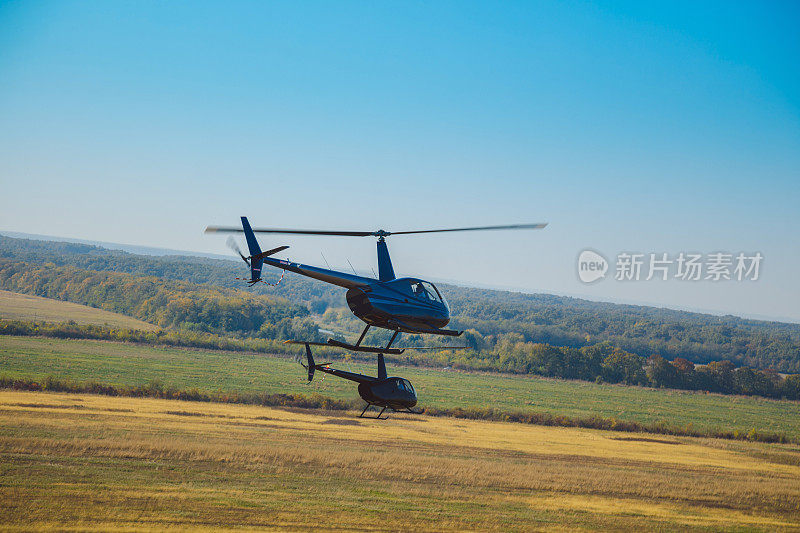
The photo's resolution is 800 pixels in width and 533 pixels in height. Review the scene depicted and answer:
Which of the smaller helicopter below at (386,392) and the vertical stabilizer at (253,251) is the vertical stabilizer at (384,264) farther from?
the smaller helicopter below at (386,392)

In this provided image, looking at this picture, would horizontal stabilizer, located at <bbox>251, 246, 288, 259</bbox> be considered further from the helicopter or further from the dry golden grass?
the dry golden grass

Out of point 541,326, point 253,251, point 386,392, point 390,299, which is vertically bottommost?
point 386,392

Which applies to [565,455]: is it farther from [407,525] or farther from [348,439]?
[407,525]

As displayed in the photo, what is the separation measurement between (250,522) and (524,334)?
5049 inches

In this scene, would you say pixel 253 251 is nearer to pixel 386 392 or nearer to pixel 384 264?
pixel 384 264

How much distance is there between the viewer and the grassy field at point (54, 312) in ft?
443

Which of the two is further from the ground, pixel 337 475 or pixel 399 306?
pixel 399 306

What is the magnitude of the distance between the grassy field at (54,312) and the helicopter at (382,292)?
130191mm

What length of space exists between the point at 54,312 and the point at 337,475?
120 m

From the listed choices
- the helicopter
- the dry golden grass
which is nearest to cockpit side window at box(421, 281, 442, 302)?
the helicopter

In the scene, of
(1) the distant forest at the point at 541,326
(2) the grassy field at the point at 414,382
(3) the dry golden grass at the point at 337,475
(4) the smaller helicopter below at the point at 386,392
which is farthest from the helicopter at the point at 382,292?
(1) the distant forest at the point at 541,326

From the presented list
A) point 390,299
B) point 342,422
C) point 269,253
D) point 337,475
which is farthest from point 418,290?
point 342,422

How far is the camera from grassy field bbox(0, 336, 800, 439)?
93375 millimetres

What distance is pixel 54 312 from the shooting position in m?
141
